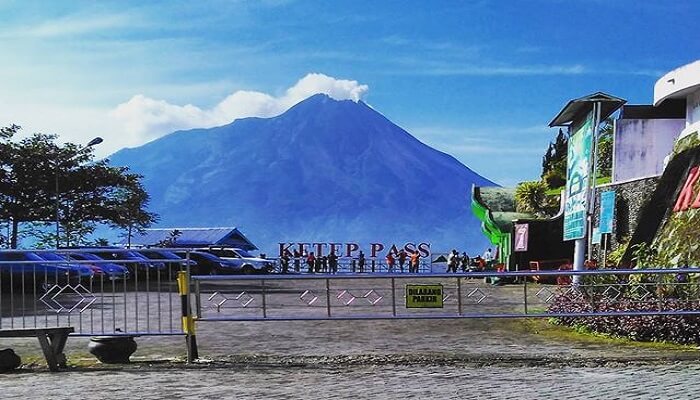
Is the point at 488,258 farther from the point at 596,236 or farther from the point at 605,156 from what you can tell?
the point at 596,236

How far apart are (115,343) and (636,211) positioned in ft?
54.2

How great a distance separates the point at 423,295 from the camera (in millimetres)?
11883

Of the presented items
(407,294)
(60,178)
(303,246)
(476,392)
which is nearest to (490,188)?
(303,246)

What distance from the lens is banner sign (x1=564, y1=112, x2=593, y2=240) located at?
16609mm

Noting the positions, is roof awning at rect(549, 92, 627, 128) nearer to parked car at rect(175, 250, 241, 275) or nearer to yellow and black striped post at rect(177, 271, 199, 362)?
yellow and black striped post at rect(177, 271, 199, 362)

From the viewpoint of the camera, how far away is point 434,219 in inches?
7667

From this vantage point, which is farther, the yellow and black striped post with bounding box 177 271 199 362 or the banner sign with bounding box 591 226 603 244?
the banner sign with bounding box 591 226 603 244

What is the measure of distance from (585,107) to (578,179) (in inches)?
56.6

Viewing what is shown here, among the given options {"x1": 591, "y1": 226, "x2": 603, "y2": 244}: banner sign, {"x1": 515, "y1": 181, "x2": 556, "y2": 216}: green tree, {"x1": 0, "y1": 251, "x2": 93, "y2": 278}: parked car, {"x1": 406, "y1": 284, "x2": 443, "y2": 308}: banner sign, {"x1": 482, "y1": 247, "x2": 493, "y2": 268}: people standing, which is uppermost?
{"x1": 515, "y1": 181, "x2": 556, "y2": 216}: green tree

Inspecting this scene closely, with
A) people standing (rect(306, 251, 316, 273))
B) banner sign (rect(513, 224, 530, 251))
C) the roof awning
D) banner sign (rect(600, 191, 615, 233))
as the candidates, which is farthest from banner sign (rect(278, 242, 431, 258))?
the roof awning

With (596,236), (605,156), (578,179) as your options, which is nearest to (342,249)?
(605,156)

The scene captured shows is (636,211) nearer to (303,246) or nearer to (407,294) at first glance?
(407,294)

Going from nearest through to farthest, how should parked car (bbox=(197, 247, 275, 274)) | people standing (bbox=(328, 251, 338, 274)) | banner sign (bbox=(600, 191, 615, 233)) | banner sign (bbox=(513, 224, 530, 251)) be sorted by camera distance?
banner sign (bbox=(600, 191, 615, 233)) → banner sign (bbox=(513, 224, 530, 251)) → parked car (bbox=(197, 247, 275, 274)) → people standing (bbox=(328, 251, 338, 274))

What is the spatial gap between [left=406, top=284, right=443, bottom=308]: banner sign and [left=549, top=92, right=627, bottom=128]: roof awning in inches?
247
